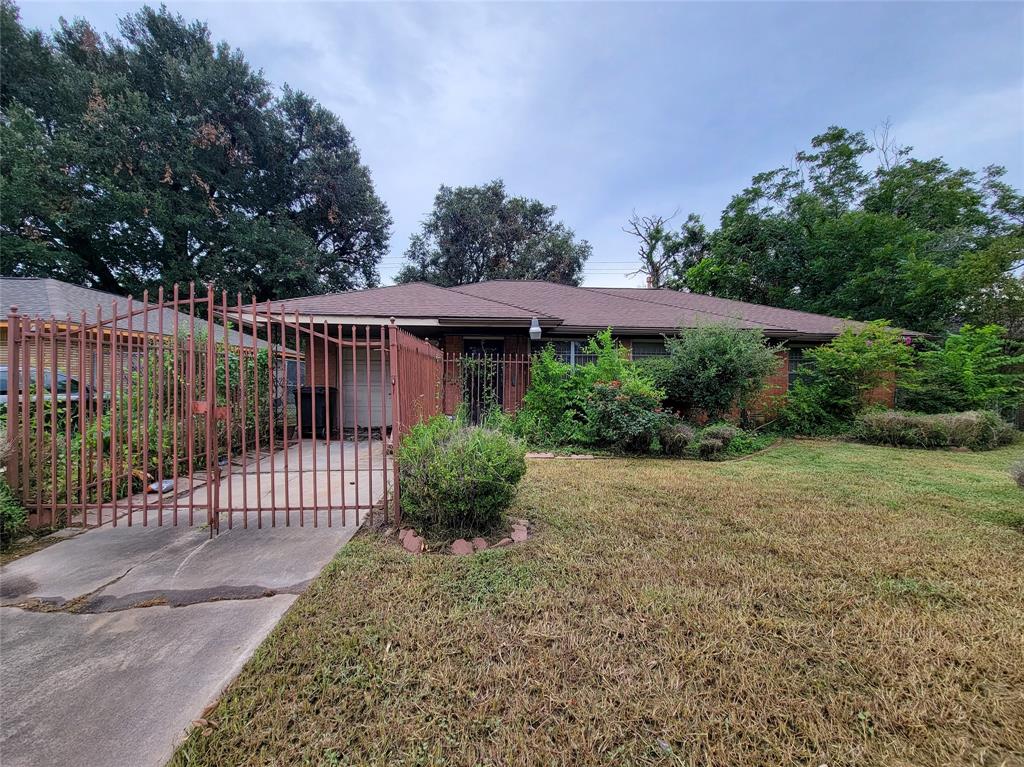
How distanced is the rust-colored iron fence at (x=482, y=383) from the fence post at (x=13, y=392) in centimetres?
618

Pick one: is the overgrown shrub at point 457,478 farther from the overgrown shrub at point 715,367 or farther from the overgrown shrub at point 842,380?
the overgrown shrub at point 842,380

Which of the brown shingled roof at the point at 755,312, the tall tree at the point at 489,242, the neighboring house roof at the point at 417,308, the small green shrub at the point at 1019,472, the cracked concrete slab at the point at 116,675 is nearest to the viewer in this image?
the cracked concrete slab at the point at 116,675

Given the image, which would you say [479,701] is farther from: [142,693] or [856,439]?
[856,439]

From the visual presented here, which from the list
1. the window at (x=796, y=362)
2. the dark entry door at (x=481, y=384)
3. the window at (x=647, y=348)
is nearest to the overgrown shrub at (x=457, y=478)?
the dark entry door at (x=481, y=384)

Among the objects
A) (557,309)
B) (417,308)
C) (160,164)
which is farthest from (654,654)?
(160,164)

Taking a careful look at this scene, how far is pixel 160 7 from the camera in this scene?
1822cm

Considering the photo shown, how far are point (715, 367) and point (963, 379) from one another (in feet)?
25.3

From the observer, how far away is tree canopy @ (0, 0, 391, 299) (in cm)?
1593

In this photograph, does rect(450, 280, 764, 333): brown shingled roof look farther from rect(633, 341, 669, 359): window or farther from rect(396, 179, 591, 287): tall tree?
rect(396, 179, 591, 287): tall tree

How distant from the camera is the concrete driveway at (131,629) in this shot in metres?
1.64

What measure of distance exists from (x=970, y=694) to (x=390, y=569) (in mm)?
3371

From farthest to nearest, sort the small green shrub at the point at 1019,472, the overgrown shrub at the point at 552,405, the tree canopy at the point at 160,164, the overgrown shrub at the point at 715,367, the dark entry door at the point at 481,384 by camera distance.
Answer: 1. the tree canopy at the point at 160,164
2. the dark entry door at the point at 481,384
3. the overgrown shrub at the point at 715,367
4. the overgrown shrub at the point at 552,405
5. the small green shrub at the point at 1019,472

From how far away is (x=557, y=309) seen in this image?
11570mm

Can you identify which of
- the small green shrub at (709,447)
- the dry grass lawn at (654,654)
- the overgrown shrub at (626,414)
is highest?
the overgrown shrub at (626,414)
